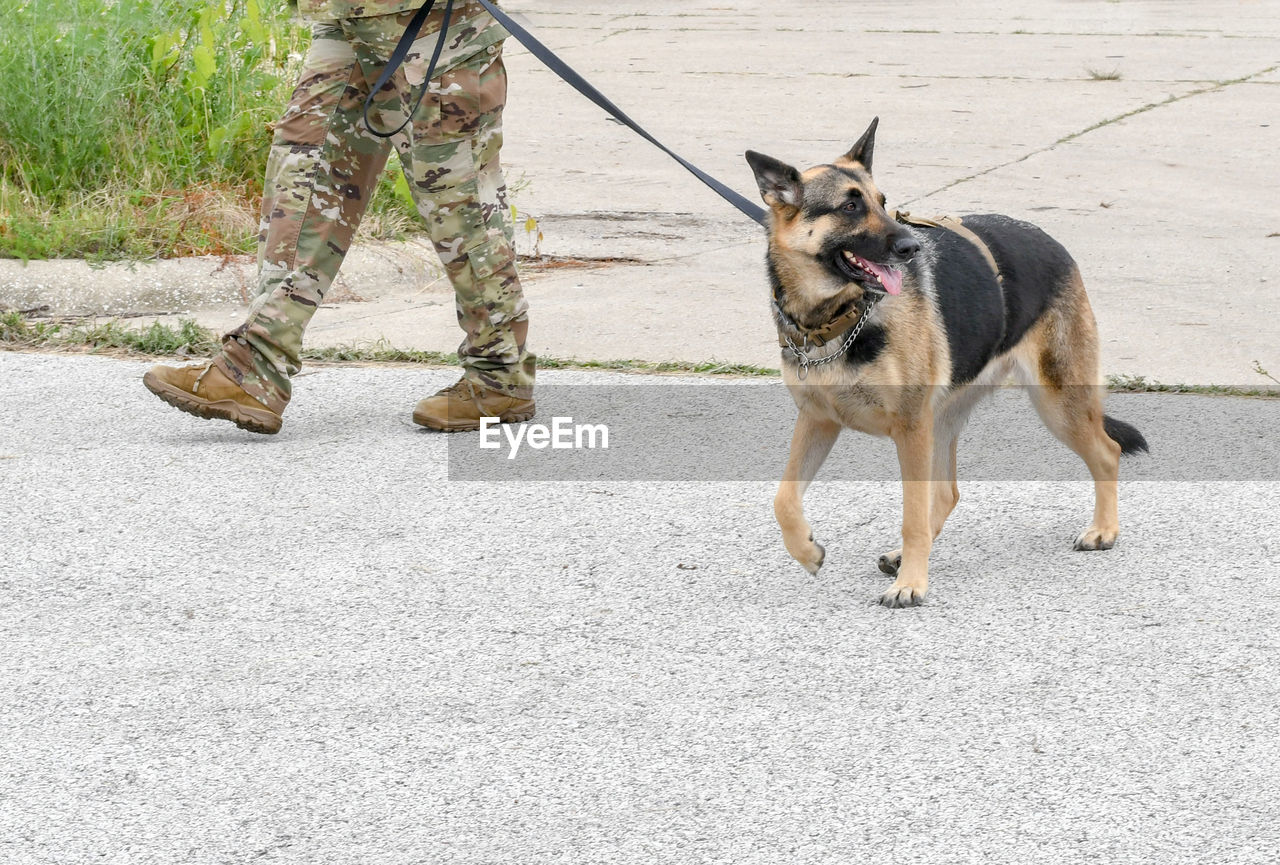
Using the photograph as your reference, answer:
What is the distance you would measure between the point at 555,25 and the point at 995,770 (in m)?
14.1

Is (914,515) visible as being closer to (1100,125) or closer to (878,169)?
(878,169)

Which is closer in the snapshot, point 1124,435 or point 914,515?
point 914,515

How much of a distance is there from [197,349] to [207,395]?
49.8 inches

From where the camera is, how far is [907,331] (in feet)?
12.5

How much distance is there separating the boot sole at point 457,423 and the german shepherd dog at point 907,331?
158 centimetres

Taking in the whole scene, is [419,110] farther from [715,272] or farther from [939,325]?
[715,272]

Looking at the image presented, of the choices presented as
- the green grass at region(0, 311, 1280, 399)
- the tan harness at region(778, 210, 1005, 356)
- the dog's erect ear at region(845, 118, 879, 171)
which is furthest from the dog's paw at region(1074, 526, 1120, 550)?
the green grass at region(0, 311, 1280, 399)

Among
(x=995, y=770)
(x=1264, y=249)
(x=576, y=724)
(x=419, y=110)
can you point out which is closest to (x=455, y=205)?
(x=419, y=110)

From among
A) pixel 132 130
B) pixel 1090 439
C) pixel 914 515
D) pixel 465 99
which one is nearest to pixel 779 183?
pixel 914 515

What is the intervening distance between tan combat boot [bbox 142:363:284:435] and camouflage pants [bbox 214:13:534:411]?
0.14ft

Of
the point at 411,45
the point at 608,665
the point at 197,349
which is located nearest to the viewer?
the point at 608,665

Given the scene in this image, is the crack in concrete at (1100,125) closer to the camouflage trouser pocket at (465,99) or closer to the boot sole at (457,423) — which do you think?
the boot sole at (457,423)

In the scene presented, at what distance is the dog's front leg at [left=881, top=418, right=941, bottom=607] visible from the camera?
3.83 meters

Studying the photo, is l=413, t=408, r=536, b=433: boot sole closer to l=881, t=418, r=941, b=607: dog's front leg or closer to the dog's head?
the dog's head
